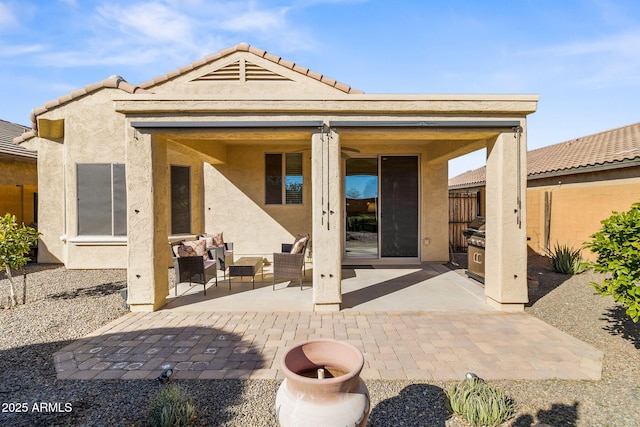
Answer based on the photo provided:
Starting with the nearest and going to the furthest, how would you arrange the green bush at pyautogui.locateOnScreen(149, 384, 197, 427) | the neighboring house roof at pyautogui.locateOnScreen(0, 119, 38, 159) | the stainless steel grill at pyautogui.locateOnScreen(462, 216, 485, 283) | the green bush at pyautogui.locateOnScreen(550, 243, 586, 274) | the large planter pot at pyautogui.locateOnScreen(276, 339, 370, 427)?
the large planter pot at pyautogui.locateOnScreen(276, 339, 370, 427) → the green bush at pyautogui.locateOnScreen(149, 384, 197, 427) → the stainless steel grill at pyautogui.locateOnScreen(462, 216, 485, 283) → the green bush at pyautogui.locateOnScreen(550, 243, 586, 274) → the neighboring house roof at pyautogui.locateOnScreen(0, 119, 38, 159)

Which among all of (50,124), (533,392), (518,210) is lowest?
(533,392)

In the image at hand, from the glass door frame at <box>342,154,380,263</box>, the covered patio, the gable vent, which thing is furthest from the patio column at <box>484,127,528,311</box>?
the gable vent

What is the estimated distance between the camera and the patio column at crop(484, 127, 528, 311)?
224 inches

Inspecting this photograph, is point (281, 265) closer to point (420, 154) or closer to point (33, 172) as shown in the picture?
point (420, 154)

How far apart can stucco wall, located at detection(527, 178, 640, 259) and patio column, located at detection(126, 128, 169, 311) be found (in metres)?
11.5

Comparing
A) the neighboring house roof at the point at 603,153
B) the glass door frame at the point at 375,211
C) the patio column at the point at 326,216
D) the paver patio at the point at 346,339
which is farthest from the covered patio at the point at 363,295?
the neighboring house roof at the point at 603,153

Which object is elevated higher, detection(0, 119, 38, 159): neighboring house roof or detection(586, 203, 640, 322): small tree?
detection(0, 119, 38, 159): neighboring house roof

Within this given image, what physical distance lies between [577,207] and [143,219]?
42.2ft

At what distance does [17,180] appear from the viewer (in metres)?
11.9

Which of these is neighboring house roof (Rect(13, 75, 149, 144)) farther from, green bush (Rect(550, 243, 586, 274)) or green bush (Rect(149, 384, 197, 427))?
green bush (Rect(550, 243, 586, 274))

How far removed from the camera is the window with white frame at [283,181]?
10.3 metres

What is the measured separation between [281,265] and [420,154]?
6.04 metres

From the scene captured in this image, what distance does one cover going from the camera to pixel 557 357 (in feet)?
13.5

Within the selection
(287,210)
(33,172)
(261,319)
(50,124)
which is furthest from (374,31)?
(33,172)
